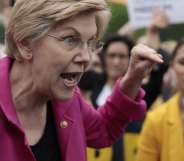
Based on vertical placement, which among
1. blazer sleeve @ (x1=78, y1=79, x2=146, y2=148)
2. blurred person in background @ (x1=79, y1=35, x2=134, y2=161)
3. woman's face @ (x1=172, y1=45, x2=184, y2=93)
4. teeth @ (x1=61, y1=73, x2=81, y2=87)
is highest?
teeth @ (x1=61, y1=73, x2=81, y2=87)

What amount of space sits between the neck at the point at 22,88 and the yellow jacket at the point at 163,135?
5.37 ft

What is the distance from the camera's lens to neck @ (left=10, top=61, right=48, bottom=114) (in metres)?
2.52

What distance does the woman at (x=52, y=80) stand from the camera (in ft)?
7.85

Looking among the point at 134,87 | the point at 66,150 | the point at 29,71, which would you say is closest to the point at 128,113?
the point at 134,87

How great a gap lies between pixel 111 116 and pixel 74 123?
0.63 ft

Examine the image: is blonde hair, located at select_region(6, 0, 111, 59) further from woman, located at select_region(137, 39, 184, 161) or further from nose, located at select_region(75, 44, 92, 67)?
woman, located at select_region(137, 39, 184, 161)

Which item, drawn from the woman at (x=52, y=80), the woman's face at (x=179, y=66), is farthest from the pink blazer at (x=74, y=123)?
the woman's face at (x=179, y=66)

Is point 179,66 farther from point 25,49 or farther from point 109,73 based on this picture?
point 25,49

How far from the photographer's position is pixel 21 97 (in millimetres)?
2539

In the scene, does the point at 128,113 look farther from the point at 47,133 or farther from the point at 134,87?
the point at 47,133

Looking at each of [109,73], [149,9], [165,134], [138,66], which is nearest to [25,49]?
[138,66]

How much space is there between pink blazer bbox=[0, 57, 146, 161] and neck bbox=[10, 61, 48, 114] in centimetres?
4

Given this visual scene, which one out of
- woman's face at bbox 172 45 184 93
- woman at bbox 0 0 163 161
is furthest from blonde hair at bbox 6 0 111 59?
woman's face at bbox 172 45 184 93

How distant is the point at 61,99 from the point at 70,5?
1.13 ft
